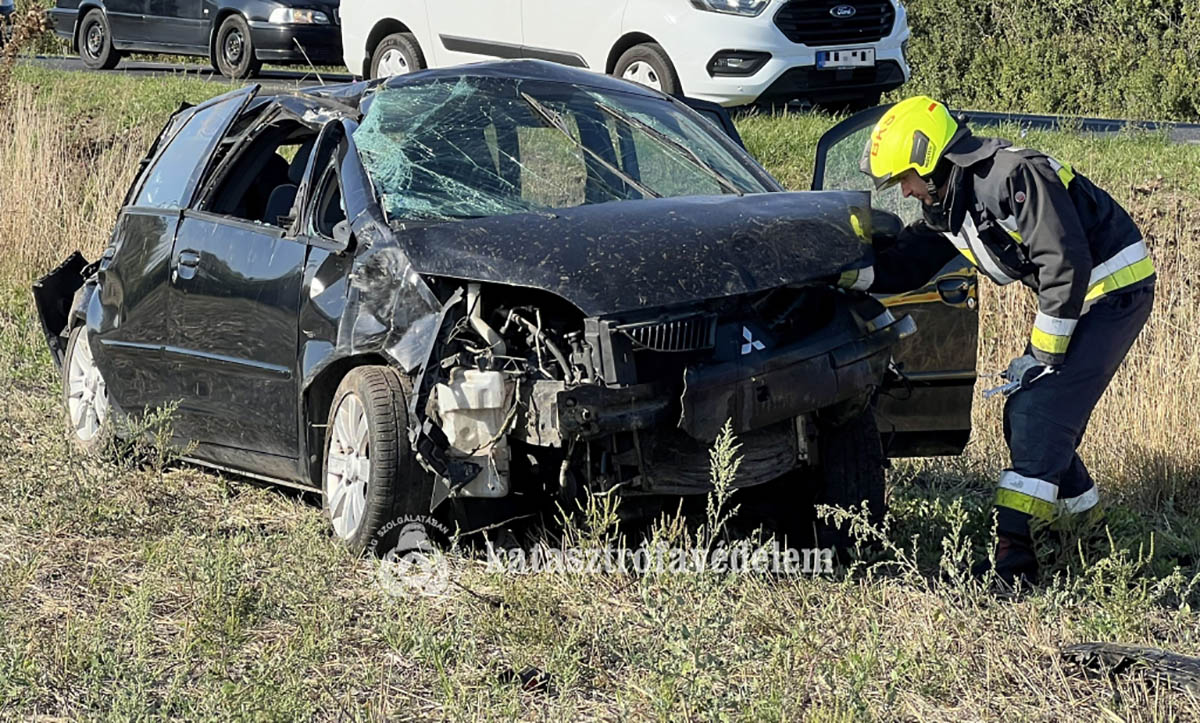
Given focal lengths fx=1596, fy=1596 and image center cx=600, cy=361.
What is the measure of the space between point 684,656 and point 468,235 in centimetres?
164

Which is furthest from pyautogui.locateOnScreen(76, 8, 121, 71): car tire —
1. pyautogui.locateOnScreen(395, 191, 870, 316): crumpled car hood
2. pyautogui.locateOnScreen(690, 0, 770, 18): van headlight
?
pyautogui.locateOnScreen(395, 191, 870, 316): crumpled car hood

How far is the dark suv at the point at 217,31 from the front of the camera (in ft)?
52.7

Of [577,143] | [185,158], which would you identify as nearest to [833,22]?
[185,158]

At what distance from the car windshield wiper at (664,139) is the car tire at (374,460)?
156 centimetres

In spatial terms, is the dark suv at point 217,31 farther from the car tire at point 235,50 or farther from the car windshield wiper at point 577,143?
the car windshield wiper at point 577,143

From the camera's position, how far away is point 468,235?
496cm

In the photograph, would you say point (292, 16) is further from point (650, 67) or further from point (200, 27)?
point (650, 67)

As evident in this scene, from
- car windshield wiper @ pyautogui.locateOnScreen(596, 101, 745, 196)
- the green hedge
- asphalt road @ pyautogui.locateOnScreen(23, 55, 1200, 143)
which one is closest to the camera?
car windshield wiper @ pyautogui.locateOnScreen(596, 101, 745, 196)

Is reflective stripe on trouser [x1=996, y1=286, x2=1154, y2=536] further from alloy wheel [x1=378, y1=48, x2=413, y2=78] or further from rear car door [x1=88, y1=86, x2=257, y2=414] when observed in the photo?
alloy wheel [x1=378, y1=48, x2=413, y2=78]

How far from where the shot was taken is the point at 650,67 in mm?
12016

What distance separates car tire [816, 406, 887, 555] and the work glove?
51 centimetres

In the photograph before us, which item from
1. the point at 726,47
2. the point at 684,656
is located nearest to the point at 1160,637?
the point at 684,656

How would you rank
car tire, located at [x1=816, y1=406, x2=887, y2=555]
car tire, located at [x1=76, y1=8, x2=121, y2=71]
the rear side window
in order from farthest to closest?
car tire, located at [x1=76, y1=8, x2=121, y2=71], the rear side window, car tire, located at [x1=816, y1=406, x2=887, y2=555]

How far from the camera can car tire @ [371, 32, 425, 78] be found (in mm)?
13195
